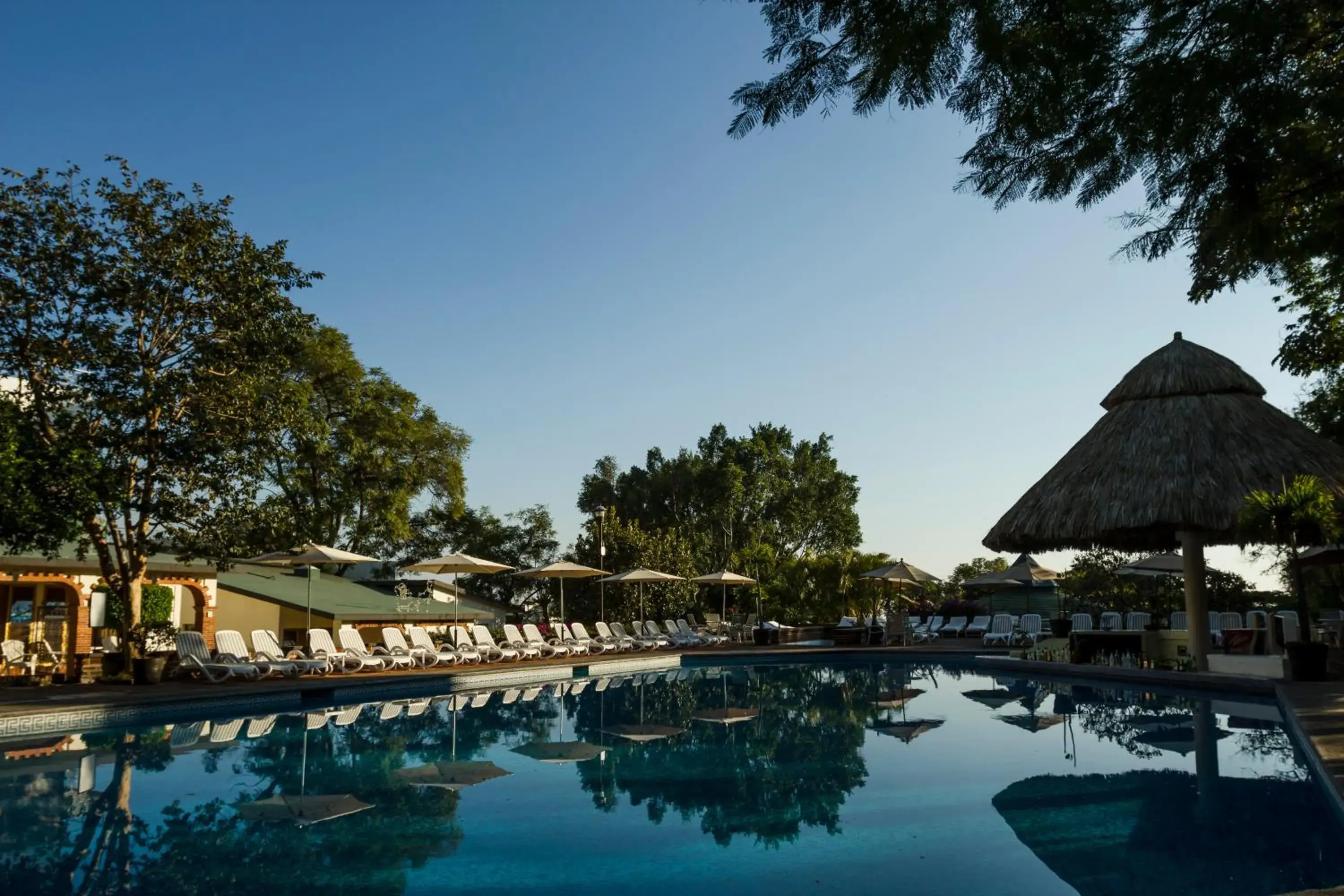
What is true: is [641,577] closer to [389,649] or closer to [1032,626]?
[389,649]

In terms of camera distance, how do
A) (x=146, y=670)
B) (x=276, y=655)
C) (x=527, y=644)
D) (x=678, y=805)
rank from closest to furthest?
(x=678, y=805) < (x=146, y=670) < (x=276, y=655) < (x=527, y=644)

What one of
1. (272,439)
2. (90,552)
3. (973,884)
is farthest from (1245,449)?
(90,552)

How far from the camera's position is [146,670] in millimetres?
13758

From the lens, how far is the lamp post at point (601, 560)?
24.7m

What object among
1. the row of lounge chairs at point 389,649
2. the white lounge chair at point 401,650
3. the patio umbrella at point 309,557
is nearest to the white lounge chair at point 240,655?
the row of lounge chairs at point 389,649

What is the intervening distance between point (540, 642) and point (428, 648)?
9.99 feet

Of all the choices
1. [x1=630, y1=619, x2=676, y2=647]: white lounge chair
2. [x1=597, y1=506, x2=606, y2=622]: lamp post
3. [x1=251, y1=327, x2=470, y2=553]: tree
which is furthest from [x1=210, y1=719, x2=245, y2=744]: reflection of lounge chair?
[x1=251, y1=327, x2=470, y2=553]: tree

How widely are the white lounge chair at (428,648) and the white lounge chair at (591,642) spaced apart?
11.1ft

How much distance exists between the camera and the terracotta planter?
1374 cm

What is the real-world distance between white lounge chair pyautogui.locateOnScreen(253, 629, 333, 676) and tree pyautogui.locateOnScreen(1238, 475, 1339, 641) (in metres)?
13.8

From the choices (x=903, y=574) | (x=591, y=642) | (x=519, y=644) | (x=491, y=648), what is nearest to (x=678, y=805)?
(x=491, y=648)

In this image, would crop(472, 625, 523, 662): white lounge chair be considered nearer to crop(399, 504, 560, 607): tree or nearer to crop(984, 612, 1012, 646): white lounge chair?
crop(984, 612, 1012, 646): white lounge chair

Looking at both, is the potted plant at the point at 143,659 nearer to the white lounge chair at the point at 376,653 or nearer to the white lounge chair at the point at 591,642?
the white lounge chair at the point at 376,653

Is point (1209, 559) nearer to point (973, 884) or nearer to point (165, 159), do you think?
point (973, 884)
